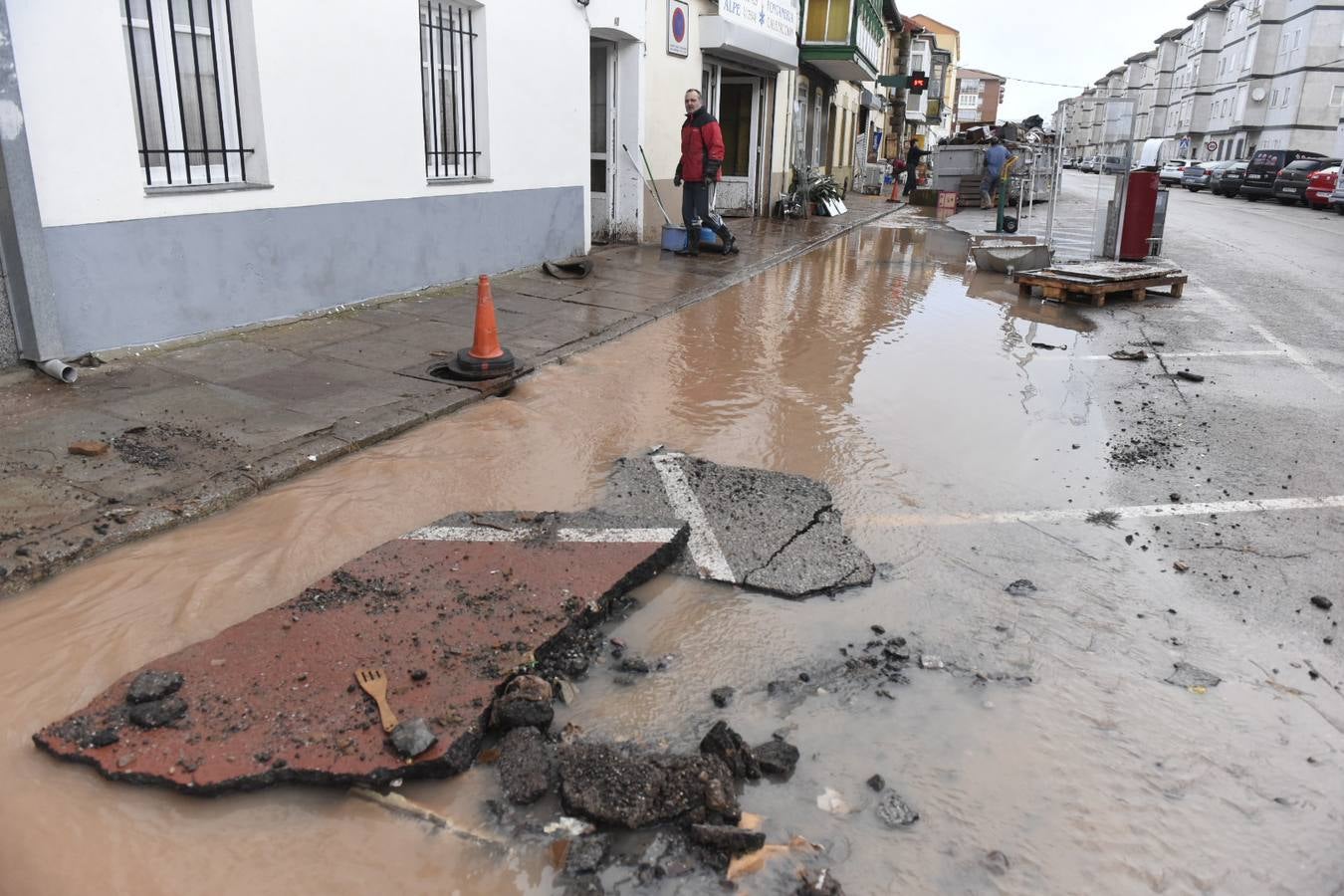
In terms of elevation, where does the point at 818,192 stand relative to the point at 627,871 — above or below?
above

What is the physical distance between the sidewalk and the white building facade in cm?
41

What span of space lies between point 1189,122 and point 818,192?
63.4 m

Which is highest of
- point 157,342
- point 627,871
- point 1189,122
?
point 1189,122

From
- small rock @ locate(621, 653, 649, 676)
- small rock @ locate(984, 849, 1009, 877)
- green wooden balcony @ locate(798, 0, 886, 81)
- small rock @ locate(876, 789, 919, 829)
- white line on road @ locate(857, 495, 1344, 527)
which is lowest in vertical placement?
small rock @ locate(984, 849, 1009, 877)

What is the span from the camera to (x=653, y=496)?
4730 millimetres

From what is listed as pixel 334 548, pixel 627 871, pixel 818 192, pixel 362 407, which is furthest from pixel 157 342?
pixel 818 192

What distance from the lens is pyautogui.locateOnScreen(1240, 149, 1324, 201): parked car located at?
102 ft

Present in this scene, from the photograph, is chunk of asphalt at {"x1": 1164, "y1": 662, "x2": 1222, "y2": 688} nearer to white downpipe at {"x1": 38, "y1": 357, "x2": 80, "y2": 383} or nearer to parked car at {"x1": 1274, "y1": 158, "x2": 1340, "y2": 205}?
white downpipe at {"x1": 38, "y1": 357, "x2": 80, "y2": 383}

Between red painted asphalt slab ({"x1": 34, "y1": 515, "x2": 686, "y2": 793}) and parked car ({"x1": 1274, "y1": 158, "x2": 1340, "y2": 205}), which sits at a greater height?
parked car ({"x1": 1274, "y1": 158, "x2": 1340, "y2": 205})

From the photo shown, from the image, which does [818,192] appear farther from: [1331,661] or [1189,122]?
[1189,122]

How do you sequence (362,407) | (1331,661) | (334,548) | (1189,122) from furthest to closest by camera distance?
1. (1189,122)
2. (362,407)
3. (334,548)
4. (1331,661)

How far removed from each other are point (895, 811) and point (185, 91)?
7.03 m

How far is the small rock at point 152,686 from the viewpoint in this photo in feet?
9.54

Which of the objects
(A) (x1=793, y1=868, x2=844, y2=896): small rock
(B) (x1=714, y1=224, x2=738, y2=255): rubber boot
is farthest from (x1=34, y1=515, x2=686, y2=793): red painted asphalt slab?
(B) (x1=714, y1=224, x2=738, y2=255): rubber boot
